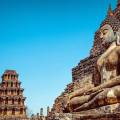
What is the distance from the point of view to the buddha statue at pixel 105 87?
587cm

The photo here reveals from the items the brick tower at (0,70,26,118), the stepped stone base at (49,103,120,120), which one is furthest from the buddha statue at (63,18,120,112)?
the brick tower at (0,70,26,118)

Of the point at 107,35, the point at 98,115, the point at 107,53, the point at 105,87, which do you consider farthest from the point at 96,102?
the point at 107,35

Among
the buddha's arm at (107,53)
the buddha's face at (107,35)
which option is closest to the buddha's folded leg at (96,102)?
the buddha's arm at (107,53)

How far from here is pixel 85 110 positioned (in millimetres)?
6445

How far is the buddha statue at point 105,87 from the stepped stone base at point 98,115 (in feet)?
0.70

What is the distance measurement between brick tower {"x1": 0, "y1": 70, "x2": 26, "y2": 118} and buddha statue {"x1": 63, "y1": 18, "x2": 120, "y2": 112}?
42728mm

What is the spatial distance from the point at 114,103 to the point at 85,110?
0.91 m

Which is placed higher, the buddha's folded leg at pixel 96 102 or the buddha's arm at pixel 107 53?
the buddha's arm at pixel 107 53

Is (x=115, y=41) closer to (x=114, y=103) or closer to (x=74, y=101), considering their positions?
(x=74, y=101)

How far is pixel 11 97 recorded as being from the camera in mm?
50562

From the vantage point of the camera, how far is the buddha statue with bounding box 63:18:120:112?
587cm

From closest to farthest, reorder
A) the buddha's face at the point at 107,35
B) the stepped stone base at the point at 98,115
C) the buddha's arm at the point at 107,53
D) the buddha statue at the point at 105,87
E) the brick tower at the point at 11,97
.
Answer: the stepped stone base at the point at 98,115 → the buddha statue at the point at 105,87 → the buddha's arm at the point at 107,53 → the buddha's face at the point at 107,35 → the brick tower at the point at 11,97

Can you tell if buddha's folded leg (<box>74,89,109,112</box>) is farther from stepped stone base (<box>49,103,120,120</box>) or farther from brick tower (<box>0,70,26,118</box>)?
brick tower (<box>0,70,26,118</box>)

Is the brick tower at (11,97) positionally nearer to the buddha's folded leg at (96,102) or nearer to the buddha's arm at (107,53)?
the buddha's arm at (107,53)
